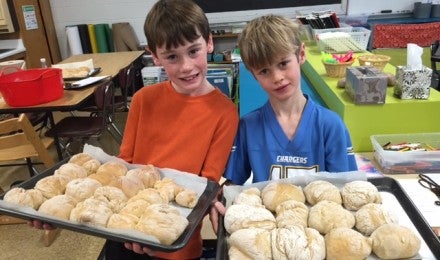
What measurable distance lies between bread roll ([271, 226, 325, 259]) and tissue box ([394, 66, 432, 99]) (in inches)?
43.7

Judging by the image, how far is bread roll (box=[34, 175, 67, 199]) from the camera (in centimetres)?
112

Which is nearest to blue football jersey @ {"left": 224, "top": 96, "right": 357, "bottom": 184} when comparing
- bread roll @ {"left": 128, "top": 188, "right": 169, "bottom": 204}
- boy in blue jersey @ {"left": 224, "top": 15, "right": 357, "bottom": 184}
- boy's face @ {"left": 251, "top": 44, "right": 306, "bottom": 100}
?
boy in blue jersey @ {"left": 224, "top": 15, "right": 357, "bottom": 184}

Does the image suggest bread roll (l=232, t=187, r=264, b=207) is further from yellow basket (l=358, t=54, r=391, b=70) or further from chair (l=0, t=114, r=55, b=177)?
chair (l=0, t=114, r=55, b=177)

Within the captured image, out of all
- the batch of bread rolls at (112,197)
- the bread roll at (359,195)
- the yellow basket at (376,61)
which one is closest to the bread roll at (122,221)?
the batch of bread rolls at (112,197)

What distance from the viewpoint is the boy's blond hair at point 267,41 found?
1118 mm

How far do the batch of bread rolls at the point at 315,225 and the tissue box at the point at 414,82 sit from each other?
34.4 inches

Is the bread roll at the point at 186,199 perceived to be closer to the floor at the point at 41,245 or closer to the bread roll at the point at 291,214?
the bread roll at the point at 291,214

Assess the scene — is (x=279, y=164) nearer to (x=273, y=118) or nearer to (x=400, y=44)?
(x=273, y=118)

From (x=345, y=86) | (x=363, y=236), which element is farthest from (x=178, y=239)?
(x=345, y=86)

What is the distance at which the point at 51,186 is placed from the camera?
3.71ft

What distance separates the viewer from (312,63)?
2.42 meters

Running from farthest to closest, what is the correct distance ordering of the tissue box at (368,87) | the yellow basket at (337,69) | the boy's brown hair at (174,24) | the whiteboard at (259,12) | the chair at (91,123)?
the whiteboard at (259,12) → the chair at (91,123) → the yellow basket at (337,69) → the tissue box at (368,87) → the boy's brown hair at (174,24)

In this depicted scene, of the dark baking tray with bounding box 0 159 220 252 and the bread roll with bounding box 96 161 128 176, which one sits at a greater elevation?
the bread roll with bounding box 96 161 128 176

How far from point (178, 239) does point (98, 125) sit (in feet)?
7.94
